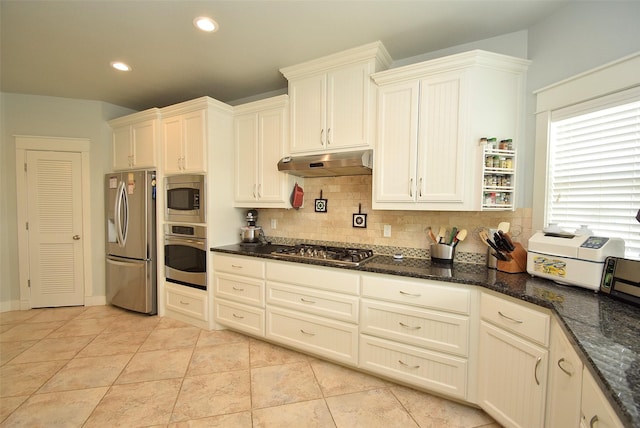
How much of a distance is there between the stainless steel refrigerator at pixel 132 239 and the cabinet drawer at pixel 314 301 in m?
1.62

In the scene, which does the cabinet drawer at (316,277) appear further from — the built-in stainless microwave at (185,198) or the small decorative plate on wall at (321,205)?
the built-in stainless microwave at (185,198)

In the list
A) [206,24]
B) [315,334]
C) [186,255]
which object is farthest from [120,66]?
[315,334]

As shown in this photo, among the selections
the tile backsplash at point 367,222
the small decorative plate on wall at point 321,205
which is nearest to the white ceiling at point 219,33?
the tile backsplash at point 367,222

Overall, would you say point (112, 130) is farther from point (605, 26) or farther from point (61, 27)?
point (605, 26)

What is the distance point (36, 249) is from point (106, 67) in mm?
2477

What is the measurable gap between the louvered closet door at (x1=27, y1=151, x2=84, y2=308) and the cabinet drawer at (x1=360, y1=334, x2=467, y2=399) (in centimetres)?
374

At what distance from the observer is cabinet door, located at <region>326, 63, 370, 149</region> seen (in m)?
2.26

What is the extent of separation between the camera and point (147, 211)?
3.06 m

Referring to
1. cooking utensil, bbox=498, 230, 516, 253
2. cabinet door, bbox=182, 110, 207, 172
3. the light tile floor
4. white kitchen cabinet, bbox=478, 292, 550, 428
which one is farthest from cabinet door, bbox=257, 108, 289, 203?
white kitchen cabinet, bbox=478, 292, 550, 428

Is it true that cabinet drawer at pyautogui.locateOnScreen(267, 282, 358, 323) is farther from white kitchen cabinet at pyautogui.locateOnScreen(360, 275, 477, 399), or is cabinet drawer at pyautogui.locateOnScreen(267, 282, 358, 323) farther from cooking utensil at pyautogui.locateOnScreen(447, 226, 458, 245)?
cooking utensil at pyautogui.locateOnScreen(447, 226, 458, 245)

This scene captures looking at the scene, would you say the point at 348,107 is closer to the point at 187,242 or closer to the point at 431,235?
the point at 431,235

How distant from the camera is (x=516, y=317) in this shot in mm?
1465

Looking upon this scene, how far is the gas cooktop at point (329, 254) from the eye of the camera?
86.7 inches

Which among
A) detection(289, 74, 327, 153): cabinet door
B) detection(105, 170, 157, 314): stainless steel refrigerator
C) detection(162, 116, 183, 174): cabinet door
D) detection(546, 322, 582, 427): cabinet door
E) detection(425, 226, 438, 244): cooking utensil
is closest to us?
detection(546, 322, 582, 427): cabinet door
